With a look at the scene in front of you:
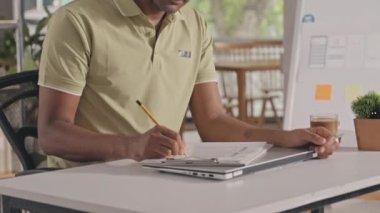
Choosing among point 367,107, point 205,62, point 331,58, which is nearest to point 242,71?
point 331,58

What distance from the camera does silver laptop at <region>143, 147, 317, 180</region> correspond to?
1641mm

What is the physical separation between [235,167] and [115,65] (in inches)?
24.3

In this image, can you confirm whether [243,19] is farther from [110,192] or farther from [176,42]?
[110,192]

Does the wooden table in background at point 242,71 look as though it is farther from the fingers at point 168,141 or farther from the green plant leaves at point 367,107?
the fingers at point 168,141

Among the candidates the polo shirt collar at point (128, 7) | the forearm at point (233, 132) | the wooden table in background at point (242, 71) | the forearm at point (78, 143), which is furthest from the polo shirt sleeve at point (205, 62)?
the wooden table in background at point (242, 71)

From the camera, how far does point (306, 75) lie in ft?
9.96

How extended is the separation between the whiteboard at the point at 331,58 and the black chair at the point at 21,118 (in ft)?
3.52

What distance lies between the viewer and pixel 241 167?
1667 mm

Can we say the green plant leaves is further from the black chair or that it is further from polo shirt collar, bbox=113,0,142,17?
the black chair

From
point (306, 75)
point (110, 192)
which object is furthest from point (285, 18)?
point (110, 192)

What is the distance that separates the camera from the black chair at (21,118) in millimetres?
2291

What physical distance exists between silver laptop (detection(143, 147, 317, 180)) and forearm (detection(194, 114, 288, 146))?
4.0 inches

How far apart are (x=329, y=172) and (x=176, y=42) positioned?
2.41 feet

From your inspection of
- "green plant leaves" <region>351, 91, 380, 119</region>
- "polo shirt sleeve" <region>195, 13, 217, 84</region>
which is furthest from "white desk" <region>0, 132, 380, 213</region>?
"polo shirt sleeve" <region>195, 13, 217, 84</region>
